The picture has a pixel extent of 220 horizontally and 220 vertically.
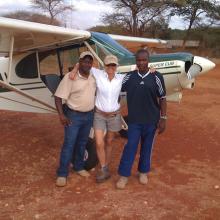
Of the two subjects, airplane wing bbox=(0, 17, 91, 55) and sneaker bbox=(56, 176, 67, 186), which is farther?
airplane wing bbox=(0, 17, 91, 55)

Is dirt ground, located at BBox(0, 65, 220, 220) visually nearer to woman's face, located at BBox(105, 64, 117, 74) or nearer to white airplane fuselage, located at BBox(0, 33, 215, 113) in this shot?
white airplane fuselage, located at BBox(0, 33, 215, 113)

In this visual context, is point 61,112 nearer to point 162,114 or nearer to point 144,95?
point 144,95

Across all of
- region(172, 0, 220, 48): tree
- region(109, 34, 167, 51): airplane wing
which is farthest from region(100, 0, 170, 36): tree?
region(109, 34, 167, 51): airplane wing

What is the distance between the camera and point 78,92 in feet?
16.1

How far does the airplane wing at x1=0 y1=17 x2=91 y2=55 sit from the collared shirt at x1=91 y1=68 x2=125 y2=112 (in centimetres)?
138

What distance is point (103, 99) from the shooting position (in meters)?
4.95

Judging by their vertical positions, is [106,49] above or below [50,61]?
above

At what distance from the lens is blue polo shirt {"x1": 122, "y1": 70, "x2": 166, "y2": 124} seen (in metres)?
4.80

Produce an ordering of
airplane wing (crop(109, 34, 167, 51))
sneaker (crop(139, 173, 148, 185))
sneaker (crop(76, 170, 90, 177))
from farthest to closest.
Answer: airplane wing (crop(109, 34, 167, 51))
sneaker (crop(76, 170, 90, 177))
sneaker (crop(139, 173, 148, 185))

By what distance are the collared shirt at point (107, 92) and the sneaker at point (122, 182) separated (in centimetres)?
95

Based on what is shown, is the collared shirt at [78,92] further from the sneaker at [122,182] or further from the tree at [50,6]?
the tree at [50,6]

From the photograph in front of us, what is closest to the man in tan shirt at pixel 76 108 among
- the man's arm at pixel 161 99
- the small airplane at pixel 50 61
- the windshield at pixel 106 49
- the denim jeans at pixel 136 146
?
the denim jeans at pixel 136 146

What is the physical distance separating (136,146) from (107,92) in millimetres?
814

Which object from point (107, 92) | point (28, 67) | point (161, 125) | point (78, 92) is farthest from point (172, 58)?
point (28, 67)
